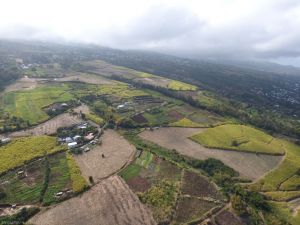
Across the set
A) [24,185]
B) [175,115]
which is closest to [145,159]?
[24,185]

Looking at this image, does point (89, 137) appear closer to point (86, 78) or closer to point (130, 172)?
point (130, 172)

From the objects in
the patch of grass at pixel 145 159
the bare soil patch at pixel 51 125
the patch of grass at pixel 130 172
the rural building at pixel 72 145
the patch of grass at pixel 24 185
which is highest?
the patch of grass at pixel 130 172

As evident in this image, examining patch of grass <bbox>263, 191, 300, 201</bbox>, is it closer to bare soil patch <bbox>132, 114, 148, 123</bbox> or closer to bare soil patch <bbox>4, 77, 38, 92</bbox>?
bare soil patch <bbox>132, 114, 148, 123</bbox>

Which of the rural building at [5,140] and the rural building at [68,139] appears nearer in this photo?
the rural building at [5,140]

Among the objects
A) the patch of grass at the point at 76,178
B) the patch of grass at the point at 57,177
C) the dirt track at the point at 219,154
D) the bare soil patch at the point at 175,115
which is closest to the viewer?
the patch of grass at the point at 57,177

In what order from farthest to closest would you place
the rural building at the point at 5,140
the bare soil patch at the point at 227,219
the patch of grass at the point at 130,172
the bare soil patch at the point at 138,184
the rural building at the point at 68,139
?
the rural building at the point at 68,139, the rural building at the point at 5,140, the patch of grass at the point at 130,172, the bare soil patch at the point at 138,184, the bare soil patch at the point at 227,219

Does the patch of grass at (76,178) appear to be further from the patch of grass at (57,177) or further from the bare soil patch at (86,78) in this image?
the bare soil patch at (86,78)

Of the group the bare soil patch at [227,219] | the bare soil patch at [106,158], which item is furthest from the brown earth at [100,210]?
the bare soil patch at [227,219]

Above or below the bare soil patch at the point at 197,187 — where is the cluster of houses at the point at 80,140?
below
